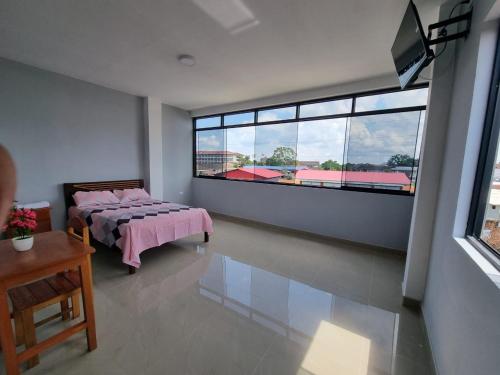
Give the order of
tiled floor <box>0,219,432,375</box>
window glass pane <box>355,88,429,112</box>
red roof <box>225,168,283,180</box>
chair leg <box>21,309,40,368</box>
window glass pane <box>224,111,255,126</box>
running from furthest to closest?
window glass pane <box>224,111,255,126</box> → red roof <box>225,168,283,180</box> → window glass pane <box>355,88,429,112</box> → tiled floor <box>0,219,432,375</box> → chair leg <box>21,309,40,368</box>

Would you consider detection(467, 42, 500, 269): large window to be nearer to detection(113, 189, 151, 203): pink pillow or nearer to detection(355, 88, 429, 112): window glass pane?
detection(355, 88, 429, 112): window glass pane

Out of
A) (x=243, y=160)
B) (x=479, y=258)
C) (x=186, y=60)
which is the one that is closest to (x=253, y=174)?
(x=243, y=160)

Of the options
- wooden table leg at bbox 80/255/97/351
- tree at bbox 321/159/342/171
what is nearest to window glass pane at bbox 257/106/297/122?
tree at bbox 321/159/342/171

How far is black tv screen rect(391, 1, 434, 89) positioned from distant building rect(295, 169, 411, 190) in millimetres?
1698

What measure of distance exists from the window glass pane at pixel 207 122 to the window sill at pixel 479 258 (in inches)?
184

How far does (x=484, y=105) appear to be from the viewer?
128 centimetres

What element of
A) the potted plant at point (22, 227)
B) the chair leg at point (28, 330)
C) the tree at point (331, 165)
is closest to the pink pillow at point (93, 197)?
the potted plant at point (22, 227)

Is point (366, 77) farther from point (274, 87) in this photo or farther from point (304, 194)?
point (304, 194)

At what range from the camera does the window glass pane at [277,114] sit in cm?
403

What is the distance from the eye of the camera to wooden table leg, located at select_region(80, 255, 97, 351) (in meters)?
1.45

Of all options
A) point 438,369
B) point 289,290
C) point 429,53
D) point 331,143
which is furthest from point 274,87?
point 438,369

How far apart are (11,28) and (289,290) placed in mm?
3843

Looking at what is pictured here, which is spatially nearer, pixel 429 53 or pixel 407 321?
pixel 429 53

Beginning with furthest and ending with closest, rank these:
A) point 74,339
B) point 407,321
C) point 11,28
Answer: point 11,28, point 407,321, point 74,339
